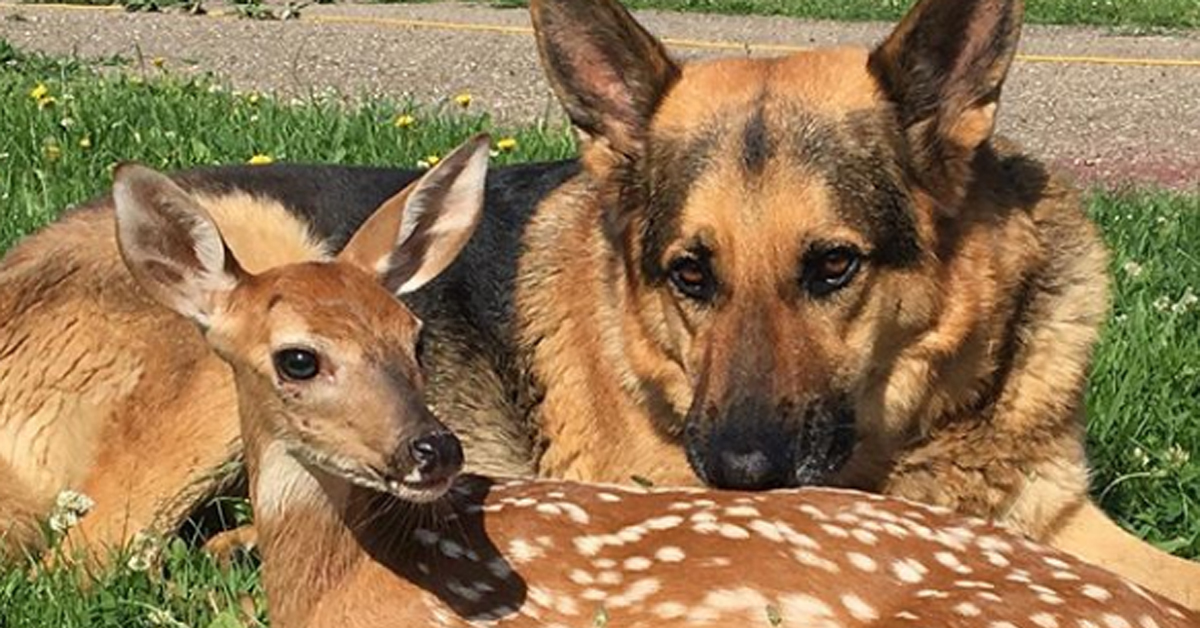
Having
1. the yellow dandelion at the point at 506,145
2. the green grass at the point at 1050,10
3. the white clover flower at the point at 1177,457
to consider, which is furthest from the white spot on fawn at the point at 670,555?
the green grass at the point at 1050,10

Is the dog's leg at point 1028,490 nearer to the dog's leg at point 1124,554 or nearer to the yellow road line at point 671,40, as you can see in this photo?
the dog's leg at point 1124,554

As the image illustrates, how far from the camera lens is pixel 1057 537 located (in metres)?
6.05

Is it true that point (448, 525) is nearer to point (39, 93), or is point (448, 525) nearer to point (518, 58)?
point (39, 93)

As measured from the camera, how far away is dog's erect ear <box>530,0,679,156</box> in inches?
235

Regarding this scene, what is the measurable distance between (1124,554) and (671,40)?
12.6 meters

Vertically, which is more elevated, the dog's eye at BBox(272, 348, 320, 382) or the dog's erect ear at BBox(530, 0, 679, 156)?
the dog's erect ear at BBox(530, 0, 679, 156)

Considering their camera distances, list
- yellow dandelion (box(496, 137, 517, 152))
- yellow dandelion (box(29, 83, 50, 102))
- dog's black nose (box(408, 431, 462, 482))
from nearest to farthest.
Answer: dog's black nose (box(408, 431, 462, 482))
yellow dandelion (box(496, 137, 517, 152))
yellow dandelion (box(29, 83, 50, 102))

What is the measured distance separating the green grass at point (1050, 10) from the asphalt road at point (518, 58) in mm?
295

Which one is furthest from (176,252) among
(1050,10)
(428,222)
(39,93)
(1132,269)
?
(1050,10)

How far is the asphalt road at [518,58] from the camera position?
45.5ft

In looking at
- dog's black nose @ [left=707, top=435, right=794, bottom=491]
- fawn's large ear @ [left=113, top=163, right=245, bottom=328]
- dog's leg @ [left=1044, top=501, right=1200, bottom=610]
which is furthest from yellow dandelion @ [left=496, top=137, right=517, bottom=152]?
fawn's large ear @ [left=113, top=163, right=245, bottom=328]

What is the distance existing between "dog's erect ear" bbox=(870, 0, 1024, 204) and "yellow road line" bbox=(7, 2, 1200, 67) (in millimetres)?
9235

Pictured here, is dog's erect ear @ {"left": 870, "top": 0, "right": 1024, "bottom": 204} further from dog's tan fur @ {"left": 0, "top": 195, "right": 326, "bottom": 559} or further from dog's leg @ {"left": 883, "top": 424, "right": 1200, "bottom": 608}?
dog's tan fur @ {"left": 0, "top": 195, "right": 326, "bottom": 559}

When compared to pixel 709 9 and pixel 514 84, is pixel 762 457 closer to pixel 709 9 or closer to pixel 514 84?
pixel 514 84
